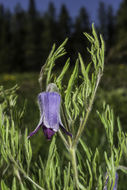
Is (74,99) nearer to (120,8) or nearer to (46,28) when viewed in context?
(120,8)

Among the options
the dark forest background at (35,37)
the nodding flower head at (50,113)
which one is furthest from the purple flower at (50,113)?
the dark forest background at (35,37)

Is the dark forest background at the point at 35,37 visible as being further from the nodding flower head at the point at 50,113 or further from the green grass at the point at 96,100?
the nodding flower head at the point at 50,113

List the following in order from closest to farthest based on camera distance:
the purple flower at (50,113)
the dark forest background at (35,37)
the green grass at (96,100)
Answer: the purple flower at (50,113) → the green grass at (96,100) → the dark forest background at (35,37)

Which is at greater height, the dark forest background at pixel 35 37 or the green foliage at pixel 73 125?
the dark forest background at pixel 35 37

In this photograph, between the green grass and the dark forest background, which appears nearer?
the green grass

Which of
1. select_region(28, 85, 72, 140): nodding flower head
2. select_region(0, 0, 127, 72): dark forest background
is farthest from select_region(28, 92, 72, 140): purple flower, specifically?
select_region(0, 0, 127, 72): dark forest background

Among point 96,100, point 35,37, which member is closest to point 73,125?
point 96,100

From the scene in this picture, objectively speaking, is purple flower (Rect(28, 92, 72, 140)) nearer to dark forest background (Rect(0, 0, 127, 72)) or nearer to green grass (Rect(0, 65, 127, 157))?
green grass (Rect(0, 65, 127, 157))

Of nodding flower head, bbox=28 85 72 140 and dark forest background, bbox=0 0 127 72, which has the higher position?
dark forest background, bbox=0 0 127 72

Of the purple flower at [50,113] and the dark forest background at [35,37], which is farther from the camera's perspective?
the dark forest background at [35,37]
